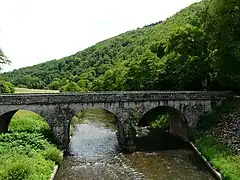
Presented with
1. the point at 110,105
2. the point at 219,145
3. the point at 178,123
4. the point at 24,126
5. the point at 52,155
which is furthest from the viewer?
the point at 178,123

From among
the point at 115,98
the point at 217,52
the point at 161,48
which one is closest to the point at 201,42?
the point at 217,52

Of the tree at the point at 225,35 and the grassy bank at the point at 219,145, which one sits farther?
the tree at the point at 225,35

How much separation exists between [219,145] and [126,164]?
9775 millimetres

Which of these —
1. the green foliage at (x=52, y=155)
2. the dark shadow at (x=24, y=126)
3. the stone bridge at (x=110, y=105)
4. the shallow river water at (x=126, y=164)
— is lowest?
the shallow river water at (x=126, y=164)

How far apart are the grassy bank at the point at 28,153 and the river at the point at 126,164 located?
1916mm

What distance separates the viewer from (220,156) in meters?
33.5

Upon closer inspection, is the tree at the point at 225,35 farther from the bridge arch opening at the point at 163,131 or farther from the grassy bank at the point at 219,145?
the bridge arch opening at the point at 163,131

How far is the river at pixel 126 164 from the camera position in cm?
3250

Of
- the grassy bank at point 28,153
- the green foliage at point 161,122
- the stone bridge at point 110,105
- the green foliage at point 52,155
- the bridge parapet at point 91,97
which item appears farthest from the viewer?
the green foliage at point 161,122

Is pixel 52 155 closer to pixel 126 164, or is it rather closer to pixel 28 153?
pixel 28 153

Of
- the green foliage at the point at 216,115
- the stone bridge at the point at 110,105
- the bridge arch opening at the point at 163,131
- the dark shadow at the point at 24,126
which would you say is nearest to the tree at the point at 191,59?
the bridge arch opening at the point at 163,131

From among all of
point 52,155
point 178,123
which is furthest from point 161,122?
point 52,155

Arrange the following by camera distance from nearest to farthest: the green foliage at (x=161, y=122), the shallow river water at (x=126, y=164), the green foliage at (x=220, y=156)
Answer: the green foliage at (x=220, y=156) < the shallow river water at (x=126, y=164) < the green foliage at (x=161, y=122)

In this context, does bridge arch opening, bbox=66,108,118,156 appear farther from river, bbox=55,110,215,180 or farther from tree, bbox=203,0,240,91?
tree, bbox=203,0,240,91
